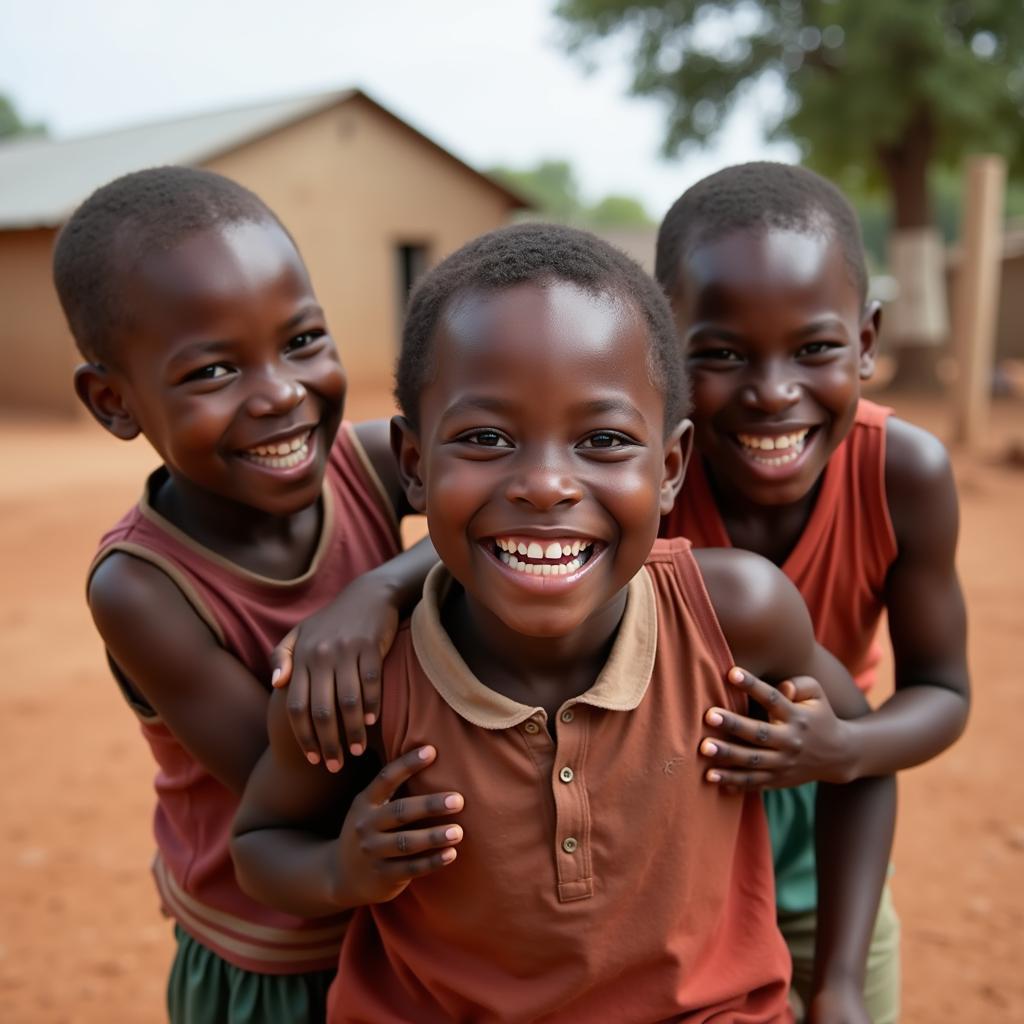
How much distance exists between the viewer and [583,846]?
1.32m

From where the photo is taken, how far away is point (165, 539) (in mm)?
1652

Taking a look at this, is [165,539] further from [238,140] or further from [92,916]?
→ [238,140]

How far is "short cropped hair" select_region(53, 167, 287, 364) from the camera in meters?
1.64

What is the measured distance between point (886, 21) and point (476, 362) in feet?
43.8

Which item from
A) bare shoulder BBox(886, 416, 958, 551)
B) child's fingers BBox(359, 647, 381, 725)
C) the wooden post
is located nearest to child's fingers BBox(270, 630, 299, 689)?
child's fingers BBox(359, 647, 381, 725)

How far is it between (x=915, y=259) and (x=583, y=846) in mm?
→ 12698

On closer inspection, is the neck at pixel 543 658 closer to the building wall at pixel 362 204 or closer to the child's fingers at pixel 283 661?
the child's fingers at pixel 283 661

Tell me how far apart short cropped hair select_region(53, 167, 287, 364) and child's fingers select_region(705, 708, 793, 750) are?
1.03 meters

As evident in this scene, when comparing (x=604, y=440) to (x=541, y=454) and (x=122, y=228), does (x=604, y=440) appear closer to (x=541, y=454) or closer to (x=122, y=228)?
(x=541, y=454)

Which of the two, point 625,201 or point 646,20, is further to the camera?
point 625,201

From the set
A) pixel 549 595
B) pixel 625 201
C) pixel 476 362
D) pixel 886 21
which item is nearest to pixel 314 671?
pixel 549 595

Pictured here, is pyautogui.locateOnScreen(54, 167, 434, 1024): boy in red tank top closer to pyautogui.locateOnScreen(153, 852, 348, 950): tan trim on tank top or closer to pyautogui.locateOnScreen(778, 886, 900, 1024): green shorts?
pyautogui.locateOnScreen(153, 852, 348, 950): tan trim on tank top

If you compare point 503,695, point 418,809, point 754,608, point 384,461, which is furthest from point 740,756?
point 384,461

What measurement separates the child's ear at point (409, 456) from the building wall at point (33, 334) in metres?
13.4
